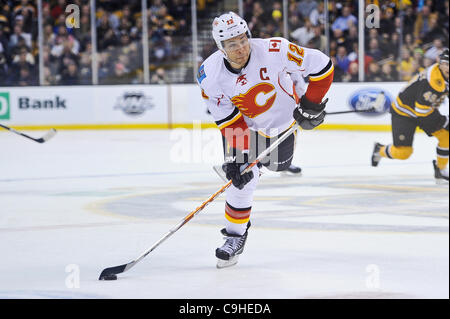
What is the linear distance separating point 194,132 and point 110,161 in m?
3.66

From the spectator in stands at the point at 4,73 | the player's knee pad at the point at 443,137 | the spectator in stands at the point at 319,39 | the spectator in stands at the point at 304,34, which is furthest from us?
the spectator in stands at the point at 4,73

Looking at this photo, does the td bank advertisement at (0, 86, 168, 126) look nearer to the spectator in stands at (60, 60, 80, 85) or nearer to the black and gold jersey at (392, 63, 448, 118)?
the spectator in stands at (60, 60, 80, 85)

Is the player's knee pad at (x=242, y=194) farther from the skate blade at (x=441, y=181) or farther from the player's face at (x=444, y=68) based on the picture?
the skate blade at (x=441, y=181)

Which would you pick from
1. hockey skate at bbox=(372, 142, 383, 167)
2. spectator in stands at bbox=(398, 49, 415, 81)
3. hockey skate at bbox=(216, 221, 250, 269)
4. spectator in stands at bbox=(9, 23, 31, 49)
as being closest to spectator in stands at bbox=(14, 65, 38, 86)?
spectator in stands at bbox=(9, 23, 31, 49)

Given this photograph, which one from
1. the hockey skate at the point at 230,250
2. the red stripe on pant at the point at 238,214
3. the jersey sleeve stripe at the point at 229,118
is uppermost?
the jersey sleeve stripe at the point at 229,118

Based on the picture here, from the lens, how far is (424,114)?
23.8 feet

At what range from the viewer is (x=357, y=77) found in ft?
41.1

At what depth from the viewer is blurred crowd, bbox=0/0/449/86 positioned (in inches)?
492

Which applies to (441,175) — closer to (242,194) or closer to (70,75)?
(242,194)

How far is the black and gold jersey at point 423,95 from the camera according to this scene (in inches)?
281

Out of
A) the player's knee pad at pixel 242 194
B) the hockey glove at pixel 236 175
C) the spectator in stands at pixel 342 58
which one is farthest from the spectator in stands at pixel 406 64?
the hockey glove at pixel 236 175

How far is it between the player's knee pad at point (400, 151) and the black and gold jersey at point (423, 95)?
0.85 feet

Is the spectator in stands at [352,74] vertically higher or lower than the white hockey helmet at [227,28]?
lower

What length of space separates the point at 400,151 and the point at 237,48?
3680 mm
